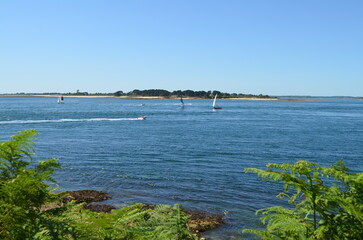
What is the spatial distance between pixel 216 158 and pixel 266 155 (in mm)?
5156

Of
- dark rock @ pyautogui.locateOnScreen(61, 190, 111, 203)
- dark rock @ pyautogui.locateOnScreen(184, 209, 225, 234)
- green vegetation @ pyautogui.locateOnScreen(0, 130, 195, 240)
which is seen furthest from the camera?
dark rock @ pyautogui.locateOnScreen(61, 190, 111, 203)

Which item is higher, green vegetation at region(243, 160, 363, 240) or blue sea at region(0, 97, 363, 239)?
green vegetation at region(243, 160, 363, 240)

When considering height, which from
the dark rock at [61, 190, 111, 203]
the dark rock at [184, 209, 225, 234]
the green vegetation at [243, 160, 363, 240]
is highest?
the green vegetation at [243, 160, 363, 240]

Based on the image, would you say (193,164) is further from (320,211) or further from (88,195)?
(320,211)

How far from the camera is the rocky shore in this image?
584 inches

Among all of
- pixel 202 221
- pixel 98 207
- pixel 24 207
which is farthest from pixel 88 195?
pixel 24 207

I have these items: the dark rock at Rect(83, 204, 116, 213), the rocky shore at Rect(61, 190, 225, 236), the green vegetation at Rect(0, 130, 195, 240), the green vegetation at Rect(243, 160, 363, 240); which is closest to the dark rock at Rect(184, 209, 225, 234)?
the rocky shore at Rect(61, 190, 225, 236)

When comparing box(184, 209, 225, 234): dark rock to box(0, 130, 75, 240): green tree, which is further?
box(184, 209, 225, 234): dark rock

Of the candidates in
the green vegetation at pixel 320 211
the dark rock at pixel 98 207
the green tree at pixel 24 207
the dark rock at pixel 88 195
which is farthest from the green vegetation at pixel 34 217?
the dark rock at pixel 88 195

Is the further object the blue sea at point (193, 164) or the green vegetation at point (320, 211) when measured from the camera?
the blue sea at point (193, 164)

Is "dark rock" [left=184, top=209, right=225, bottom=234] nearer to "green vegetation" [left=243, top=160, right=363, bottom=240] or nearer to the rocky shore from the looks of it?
the rocky shore

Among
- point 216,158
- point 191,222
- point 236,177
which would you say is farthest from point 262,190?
point 216,158

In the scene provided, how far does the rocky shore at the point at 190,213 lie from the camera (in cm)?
1483

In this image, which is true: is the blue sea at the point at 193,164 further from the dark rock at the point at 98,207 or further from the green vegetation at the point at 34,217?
the green vegetation at the point at 34,217
